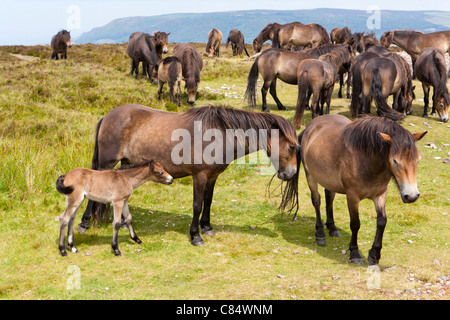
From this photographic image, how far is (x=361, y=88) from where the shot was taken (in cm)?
1497

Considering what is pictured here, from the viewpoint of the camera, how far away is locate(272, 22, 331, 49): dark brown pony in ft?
83.1

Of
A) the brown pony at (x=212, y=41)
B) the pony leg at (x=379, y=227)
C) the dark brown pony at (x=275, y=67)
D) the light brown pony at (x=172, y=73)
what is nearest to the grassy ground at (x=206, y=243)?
the pony leg at (x=379, y=227)

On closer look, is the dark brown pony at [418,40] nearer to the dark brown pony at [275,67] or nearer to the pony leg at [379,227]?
the dark brown pony at [275,67]

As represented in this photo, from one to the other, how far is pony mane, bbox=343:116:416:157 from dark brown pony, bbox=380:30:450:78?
59.6 ft

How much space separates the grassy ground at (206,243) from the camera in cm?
558

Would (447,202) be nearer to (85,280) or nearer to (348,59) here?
(85,280)

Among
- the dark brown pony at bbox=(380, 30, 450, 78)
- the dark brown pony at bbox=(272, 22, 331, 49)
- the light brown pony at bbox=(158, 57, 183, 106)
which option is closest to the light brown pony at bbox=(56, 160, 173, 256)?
the light brown pony at bbox=(158, 57, 183, 106)

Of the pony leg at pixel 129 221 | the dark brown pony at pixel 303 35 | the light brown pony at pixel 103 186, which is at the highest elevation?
the dark brown pony at pixel 303 35

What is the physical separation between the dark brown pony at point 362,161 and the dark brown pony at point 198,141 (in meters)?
0.46

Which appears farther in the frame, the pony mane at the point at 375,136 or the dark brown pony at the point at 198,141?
the dark brown pony at the point at 198,141

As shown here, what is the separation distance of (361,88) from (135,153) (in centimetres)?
990

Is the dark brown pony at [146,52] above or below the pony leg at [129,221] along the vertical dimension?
above

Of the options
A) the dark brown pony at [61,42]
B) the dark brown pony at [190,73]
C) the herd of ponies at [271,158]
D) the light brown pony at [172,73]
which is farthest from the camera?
the dark brown pony at [61,42]

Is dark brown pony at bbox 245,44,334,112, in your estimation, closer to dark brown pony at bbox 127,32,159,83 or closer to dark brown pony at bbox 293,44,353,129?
dark brown pony at bbox 293,44,353,129
